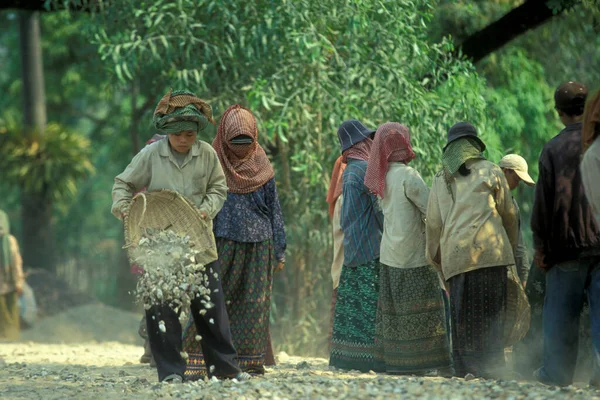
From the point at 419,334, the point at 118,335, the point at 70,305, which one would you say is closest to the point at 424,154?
the point at 419,334

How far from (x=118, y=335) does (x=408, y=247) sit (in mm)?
9992

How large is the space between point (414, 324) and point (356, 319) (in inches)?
25.8

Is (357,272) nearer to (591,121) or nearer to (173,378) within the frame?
(173,378)

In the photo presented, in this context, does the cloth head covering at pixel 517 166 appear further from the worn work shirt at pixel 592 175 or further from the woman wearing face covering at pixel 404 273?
the worn work shirt at pixel 592 175

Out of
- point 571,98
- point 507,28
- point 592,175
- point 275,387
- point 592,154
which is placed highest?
point 507,28

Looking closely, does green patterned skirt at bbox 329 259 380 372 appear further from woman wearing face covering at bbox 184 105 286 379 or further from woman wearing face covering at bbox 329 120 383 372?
woman wearing face covering at bbox 184 105 286 379

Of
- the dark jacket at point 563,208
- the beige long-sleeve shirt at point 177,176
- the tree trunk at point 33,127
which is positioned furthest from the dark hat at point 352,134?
the tree trunk at point 33,127

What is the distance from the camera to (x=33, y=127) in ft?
65.2

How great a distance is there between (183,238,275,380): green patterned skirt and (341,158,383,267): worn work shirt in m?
0.90

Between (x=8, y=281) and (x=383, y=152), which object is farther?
(x=8, y=281)

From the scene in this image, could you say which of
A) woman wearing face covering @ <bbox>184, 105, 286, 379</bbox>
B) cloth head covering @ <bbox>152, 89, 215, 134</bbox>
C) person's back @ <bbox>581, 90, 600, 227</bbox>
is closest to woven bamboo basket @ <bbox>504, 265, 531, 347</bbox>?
person's back @ <bbox>581, 90, 600, 227</bbox>

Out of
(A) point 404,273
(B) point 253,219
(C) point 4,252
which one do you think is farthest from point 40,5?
(A) point 404,273

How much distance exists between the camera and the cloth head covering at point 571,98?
6.52 m

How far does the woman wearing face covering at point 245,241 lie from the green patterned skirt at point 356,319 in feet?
2.64
